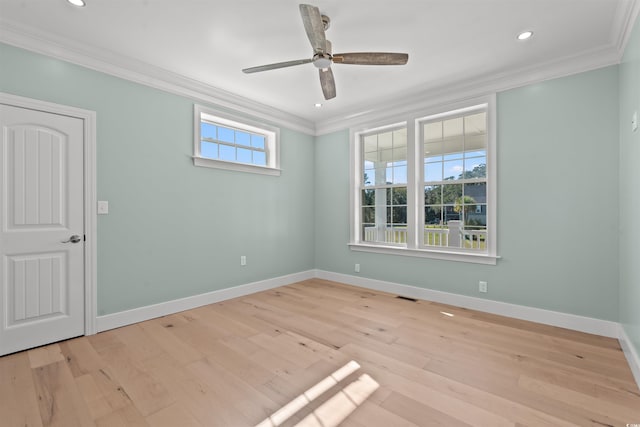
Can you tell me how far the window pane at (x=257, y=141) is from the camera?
4.33 m

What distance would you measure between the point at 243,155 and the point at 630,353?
4.36 meters

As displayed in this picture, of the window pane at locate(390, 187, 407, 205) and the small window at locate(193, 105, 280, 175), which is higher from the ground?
the small window at locate(193, 105, 280, 175)

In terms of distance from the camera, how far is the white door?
2398mm

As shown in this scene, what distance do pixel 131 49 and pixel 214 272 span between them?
254 centimetres

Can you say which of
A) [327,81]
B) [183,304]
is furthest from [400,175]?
[183,304]

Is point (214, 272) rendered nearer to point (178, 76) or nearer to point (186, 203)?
point (186, 203)

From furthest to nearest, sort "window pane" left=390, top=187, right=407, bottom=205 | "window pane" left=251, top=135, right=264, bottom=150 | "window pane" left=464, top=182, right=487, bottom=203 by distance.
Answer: "window pane" left=251, top=135, right=264, bottom=150, "window pane" left=390, top=187, right=407, bottom=205, "window pane" left=464, top=182, right=487, bottom=203

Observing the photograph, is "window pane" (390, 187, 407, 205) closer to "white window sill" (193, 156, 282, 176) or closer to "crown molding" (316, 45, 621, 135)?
"crown molding" (316, 45, 621, 135)

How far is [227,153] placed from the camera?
4.00 m

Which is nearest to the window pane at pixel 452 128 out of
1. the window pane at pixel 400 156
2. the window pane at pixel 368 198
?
the window pane at pixel 400 156

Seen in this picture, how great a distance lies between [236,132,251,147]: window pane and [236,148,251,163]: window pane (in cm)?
9

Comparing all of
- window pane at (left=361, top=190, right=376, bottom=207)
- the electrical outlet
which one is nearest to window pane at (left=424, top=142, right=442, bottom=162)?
window pane at (left=361, top=190, right=376, bottom=207)

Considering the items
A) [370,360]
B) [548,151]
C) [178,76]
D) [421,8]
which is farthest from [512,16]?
[178,76]

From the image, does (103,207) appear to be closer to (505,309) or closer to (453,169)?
(453,169)
